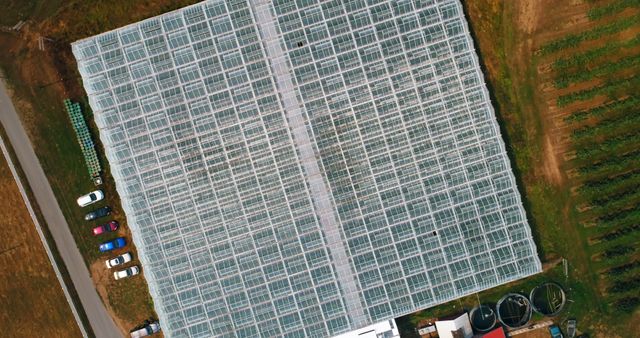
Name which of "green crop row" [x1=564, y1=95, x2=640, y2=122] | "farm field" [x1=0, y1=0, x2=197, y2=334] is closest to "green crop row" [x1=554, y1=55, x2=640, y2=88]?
"green crop row" [x1=564, y1=95, x2=640, y2=122]

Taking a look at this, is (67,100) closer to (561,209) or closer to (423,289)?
(423,289)

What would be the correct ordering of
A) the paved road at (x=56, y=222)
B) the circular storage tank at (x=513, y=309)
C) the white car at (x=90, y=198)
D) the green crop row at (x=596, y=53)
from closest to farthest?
the green crop row at (x=596, y=53) → the white car at (x=90, y=198) → the circular storage tank at (x=513, y=309) → the paved road at (x=56, y=222)

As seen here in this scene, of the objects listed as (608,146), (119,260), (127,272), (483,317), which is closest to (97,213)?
(119,260)

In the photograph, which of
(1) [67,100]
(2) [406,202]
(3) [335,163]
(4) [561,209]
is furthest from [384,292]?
(1) [67,100]

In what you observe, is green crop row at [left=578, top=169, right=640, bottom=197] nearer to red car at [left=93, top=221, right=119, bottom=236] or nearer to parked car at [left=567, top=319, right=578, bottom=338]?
parked car at [left=567, top=319, right=578, bottom=338]

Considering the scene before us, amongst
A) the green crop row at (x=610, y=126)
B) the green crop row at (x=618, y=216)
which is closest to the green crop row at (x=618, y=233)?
the green crop row at (x=618, y=216)

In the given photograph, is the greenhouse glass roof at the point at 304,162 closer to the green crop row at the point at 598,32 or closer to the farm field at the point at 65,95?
the farm field at the point at 65,95
